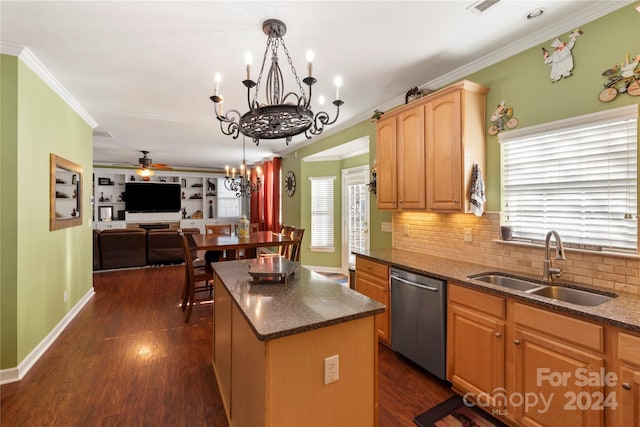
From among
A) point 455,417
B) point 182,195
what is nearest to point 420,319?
point 455,417

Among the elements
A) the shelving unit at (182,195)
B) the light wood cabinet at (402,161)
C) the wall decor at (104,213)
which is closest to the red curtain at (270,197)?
the shelving unit at (182,195)

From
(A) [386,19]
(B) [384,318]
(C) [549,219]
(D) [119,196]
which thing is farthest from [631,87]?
(D) [119,196]

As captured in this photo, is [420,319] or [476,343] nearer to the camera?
[476,343]

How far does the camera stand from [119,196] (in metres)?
8.63

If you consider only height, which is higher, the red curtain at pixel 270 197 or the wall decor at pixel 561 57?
the wall decor at pixel 561 57

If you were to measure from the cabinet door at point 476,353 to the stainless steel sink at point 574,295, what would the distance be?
1.24 feet

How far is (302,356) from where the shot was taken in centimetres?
129

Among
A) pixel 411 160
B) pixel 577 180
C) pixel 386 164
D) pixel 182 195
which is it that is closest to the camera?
pixel 577 180

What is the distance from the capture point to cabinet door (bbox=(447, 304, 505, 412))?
189cm

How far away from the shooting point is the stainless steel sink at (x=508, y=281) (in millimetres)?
2088

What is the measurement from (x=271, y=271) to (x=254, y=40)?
1.74m

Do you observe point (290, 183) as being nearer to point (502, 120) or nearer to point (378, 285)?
point (378, 285)

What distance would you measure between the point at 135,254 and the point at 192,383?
15.7 feet

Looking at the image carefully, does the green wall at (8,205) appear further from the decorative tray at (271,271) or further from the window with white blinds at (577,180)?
the window with white blinds at (577,180)
